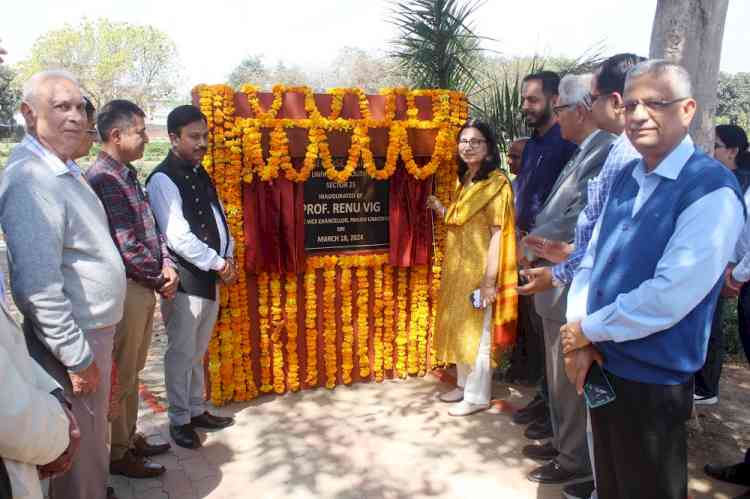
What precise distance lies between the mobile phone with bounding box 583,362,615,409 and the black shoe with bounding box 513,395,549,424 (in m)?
2.10

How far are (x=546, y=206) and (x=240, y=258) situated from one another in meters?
2.29

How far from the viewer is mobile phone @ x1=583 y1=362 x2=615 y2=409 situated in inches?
87.4

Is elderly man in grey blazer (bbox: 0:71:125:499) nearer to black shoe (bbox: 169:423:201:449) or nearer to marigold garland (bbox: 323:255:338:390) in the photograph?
black shoe (bbox: 169:423:201:449)

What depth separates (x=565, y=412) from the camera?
3.37 metres

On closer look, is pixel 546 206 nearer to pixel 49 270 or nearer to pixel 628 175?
pixel 628 175

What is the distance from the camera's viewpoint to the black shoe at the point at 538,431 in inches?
160

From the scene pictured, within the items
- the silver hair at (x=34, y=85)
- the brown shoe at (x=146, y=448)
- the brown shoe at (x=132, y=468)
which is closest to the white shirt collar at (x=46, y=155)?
the silver hair at (x=34, y=85)

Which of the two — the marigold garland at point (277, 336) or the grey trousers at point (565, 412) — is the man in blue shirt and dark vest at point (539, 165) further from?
the marigold garland at point (277, 336)

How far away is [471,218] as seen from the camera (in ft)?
13.8

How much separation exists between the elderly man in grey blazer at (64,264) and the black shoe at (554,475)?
239 cm

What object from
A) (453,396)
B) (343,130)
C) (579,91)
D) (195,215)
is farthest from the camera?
(453,396)

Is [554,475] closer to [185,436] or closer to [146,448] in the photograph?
[185,436]

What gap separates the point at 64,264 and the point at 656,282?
2377 mm

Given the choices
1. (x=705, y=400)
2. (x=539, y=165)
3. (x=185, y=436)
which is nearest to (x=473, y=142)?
(x=539, y=165)
